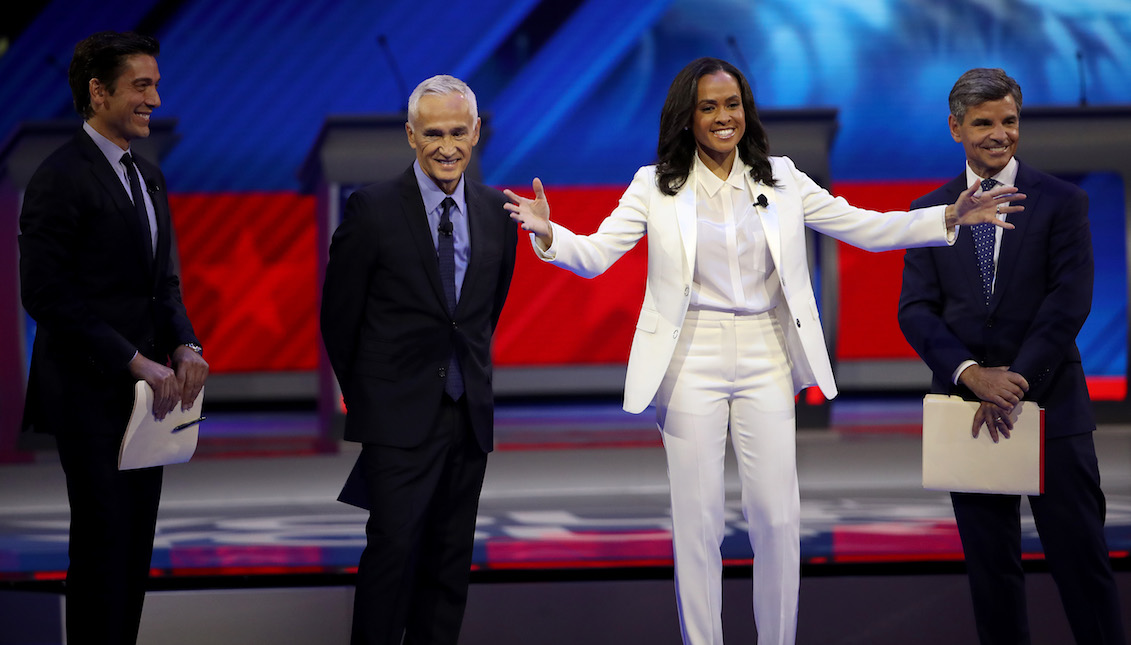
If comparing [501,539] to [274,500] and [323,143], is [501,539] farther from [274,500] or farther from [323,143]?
[323,143]

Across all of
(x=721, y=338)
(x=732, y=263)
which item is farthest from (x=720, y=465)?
(x=732, y=263)

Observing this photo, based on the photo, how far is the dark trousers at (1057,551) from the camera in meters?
2.52

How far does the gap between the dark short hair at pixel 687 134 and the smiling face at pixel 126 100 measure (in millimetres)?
1259

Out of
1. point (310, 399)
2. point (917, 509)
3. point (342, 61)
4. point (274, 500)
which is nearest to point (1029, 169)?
point (917, 509)

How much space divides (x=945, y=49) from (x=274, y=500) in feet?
17.8

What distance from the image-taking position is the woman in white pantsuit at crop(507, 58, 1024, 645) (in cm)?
252

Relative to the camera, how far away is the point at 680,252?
8.30 ft

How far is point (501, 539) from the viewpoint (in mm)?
3920

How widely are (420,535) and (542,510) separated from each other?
2.01 metres

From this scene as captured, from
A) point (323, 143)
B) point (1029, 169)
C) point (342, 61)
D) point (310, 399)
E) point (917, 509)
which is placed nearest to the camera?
point (1029, 169)

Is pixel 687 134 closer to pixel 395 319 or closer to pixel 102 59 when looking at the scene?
pixel 395 319

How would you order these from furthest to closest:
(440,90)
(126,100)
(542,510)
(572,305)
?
(572,305) → (542,510) → (126,100) → (440,90)

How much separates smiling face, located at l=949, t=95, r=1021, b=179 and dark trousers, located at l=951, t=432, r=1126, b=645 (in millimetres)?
728

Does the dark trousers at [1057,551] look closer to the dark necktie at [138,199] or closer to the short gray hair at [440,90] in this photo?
the short gray hair at [440,90]
